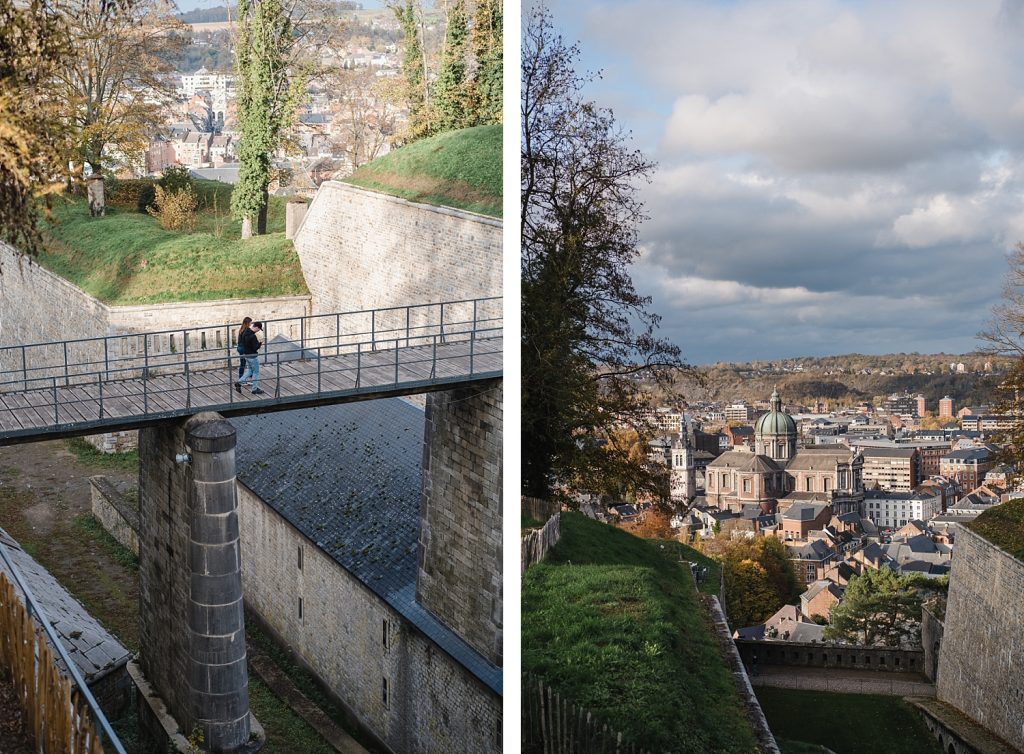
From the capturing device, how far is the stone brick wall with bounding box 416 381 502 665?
211 inches

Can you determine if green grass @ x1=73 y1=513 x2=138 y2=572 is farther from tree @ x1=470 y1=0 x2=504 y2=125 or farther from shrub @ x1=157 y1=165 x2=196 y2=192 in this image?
tree @ x1=470 y1=0 x2=504 y2=125

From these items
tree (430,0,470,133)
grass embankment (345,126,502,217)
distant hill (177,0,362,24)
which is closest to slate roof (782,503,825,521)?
grass embankment (345,126,502,217)

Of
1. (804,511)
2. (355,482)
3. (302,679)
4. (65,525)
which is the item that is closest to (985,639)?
(804,511)

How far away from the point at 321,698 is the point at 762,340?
5.10 meters

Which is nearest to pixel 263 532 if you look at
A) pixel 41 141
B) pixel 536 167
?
pixel 41 141

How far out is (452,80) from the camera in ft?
16.1

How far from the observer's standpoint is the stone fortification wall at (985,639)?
2904 millimetres

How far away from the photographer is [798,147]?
139 inches

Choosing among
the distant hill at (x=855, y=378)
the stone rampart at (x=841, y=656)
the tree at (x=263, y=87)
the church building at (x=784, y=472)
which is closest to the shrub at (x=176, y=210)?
the tree at (x=263, y=87)

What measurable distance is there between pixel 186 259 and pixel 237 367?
1.94 ft

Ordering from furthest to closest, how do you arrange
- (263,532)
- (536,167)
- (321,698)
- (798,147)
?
(263,532) → (321,698) → (536,167) → (798,147)

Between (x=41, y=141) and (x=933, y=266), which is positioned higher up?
(x=41, y=141)

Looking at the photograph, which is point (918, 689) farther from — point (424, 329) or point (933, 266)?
point (424, 329)

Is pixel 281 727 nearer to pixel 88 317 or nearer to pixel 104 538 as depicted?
pixel 104 538
